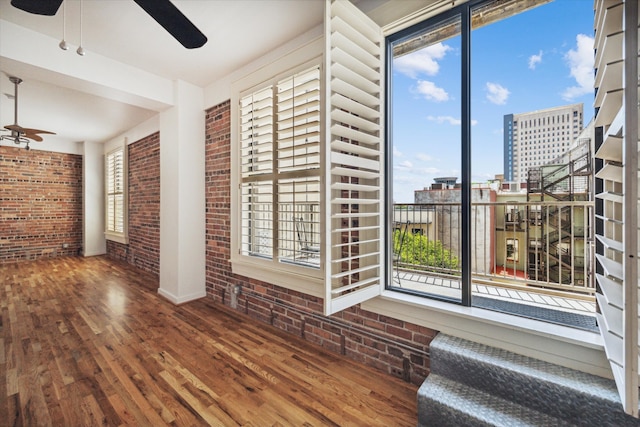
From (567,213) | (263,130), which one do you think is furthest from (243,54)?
(567,213)

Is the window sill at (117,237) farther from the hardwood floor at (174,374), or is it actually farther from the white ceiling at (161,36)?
the white ceiling at (161,36)

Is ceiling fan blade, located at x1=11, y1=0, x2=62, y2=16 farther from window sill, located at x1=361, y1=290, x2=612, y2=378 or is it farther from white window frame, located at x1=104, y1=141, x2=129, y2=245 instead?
white window frame, located at x1=104, y1=141, x2=129, y2=245

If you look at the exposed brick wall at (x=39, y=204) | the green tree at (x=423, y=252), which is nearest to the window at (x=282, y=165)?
the green tree at (x=423, y=252)

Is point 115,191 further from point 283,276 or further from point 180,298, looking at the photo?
point 283,276

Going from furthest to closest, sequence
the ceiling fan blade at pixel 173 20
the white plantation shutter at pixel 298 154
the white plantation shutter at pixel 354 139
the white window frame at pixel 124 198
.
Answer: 1. the white window frame at pixel 124 198
2. the white plantation shutter at pixel 298 154
3. the white plantation shutter at pixel 354 139
4. the ceiling fan blade at pixel 173 20

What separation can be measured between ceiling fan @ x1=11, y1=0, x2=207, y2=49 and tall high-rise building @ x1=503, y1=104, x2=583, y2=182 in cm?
295

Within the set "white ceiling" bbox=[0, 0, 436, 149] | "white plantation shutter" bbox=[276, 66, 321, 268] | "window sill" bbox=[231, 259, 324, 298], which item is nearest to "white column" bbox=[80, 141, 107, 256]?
"white ceiling" bbox=[0, 0, 436, 149]

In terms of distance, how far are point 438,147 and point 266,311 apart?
8.22ft

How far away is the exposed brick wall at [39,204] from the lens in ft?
19.3

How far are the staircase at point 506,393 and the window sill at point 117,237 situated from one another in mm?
6259

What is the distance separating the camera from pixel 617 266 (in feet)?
3.26

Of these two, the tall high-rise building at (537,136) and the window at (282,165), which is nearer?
the window at (282,165)

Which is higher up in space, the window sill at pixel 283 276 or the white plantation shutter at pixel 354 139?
the white plantation shutter at pixel 354 139

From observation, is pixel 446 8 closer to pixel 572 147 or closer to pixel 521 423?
pixel 572 147
